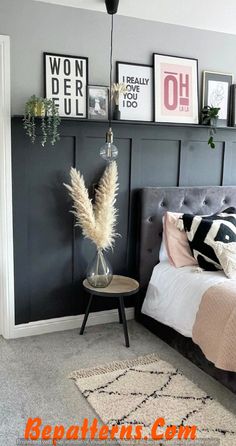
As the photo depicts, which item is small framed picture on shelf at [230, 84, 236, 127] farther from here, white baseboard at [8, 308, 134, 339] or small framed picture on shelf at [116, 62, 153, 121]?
white baseboard at [8, 308, 134, 339]

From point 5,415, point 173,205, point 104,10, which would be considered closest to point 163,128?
point 173,205

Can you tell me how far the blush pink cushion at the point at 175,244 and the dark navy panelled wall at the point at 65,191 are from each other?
12.2 inches

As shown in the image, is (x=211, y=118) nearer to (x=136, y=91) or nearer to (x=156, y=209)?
(x=136, y=91)

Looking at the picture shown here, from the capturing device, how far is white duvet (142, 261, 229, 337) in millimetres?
2930

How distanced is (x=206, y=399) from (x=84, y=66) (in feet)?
7.63

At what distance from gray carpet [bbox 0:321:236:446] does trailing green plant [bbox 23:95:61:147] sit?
141cm

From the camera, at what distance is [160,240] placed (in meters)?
3.57

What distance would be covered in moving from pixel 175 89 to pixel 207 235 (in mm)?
1231

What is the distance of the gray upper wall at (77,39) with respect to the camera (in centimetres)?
308

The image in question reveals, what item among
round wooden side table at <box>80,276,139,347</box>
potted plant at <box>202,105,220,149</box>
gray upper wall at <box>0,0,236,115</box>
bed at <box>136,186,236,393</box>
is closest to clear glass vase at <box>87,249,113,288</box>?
round wooden side table at <box>80,276,139,347</box>

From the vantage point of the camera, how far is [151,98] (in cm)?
355

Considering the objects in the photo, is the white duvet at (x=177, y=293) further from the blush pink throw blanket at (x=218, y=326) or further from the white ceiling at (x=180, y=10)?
the white ceiling at (x=180, y=10)

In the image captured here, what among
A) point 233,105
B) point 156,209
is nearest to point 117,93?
point 156,209

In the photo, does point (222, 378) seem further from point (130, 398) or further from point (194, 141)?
point (194, 141)
